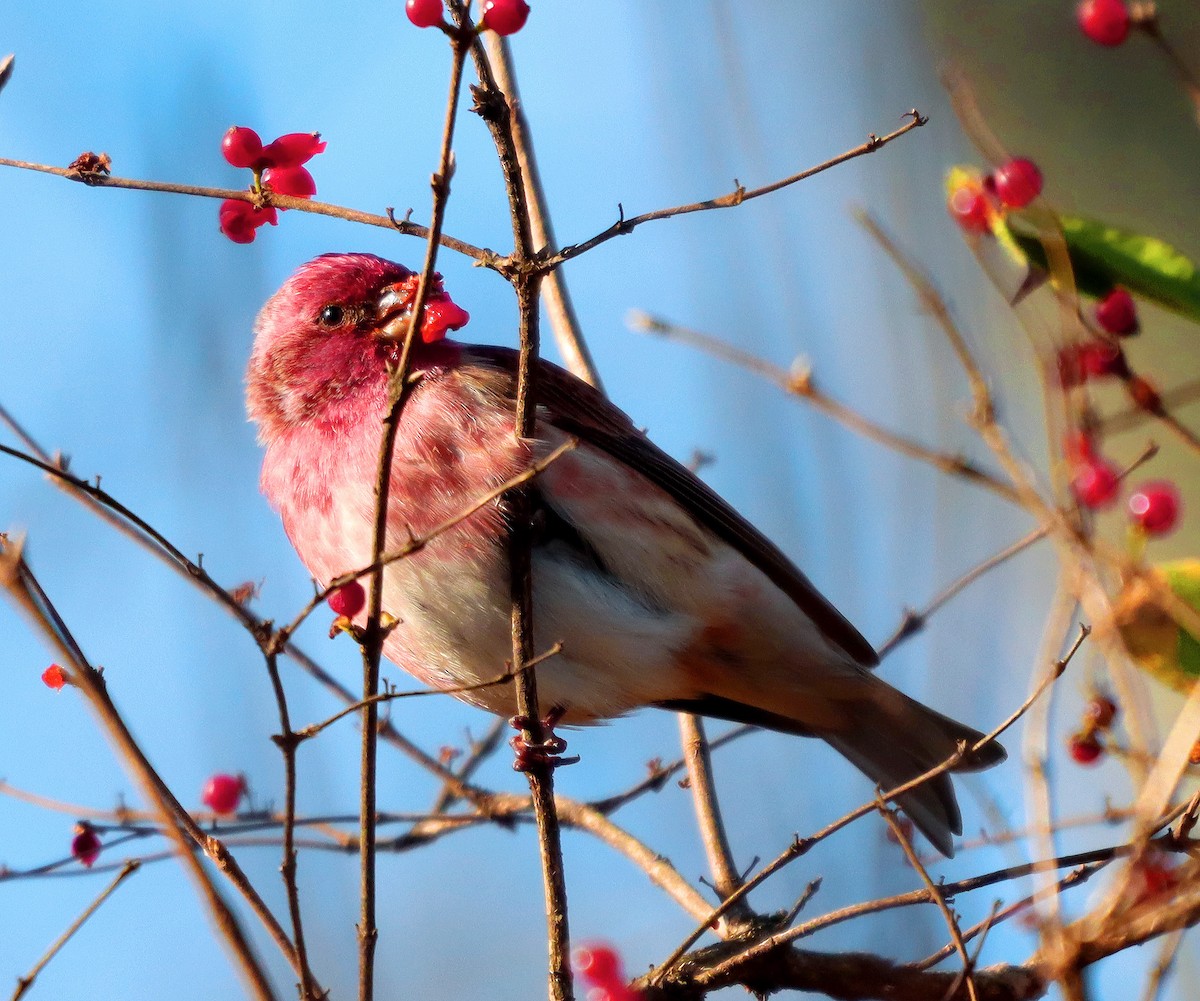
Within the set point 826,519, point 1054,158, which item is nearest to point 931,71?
point 1054,158

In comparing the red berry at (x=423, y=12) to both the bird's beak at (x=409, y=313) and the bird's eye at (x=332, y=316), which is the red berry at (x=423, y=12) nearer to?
the bird's beak at (x=409, y=313)

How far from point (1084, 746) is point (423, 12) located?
240 centimetres

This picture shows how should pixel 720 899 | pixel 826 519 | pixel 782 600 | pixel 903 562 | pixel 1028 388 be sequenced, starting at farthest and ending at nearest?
1. pixel 1028 388
2. pixel 826 519
3. pixel 903 562
4. pixel 782 600
5. pixel 720 899

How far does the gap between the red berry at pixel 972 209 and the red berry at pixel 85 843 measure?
2882mm

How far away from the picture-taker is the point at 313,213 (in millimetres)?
3225

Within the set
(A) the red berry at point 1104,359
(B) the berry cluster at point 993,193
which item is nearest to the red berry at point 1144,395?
(A) the red berry at point 1104,359

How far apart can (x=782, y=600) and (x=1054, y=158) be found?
5.70 meters

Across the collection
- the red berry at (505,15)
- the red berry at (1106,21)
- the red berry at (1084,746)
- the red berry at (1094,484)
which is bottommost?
the red berry at (1084,746)

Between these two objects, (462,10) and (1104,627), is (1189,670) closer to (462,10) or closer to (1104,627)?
(1104,627)

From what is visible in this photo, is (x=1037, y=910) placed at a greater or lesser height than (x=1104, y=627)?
lesser

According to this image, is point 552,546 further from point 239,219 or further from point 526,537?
point 239,219

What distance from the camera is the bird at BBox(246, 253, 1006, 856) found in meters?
4.58

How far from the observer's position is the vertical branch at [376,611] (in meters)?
2.54

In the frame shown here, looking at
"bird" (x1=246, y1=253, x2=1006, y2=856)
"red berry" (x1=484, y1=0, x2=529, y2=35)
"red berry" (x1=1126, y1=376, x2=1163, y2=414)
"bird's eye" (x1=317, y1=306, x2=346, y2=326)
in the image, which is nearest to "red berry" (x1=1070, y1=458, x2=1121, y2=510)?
"red berry" (x1=1126, y1=376, x2=1163, y2=414)
